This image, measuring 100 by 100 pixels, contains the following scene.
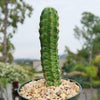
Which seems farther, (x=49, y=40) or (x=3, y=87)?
(x=3, y=87)

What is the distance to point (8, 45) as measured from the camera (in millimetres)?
5160

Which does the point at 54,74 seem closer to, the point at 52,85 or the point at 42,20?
the point at 52,85

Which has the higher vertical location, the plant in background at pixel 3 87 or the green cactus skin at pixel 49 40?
the green cactus skin at pixel 49 40

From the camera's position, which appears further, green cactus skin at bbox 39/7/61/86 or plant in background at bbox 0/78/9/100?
plant in background at bbox 0/78/9/100

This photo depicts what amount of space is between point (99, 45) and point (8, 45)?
26.7 ft

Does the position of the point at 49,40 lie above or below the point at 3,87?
above

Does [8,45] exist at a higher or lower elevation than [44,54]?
higher

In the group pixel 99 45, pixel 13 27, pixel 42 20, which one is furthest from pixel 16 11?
pixel 99 45

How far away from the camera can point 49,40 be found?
1.81ft

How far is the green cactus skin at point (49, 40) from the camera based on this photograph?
551 millimetres

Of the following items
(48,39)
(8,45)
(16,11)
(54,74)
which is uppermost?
(16,11)

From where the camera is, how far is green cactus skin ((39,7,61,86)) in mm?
551

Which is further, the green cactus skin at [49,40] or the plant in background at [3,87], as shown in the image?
the plant in background at [3,87]

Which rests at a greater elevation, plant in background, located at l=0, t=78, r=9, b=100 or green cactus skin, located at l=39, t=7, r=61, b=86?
green cactus skin, located at l=39, t=7, r=61, b=86
